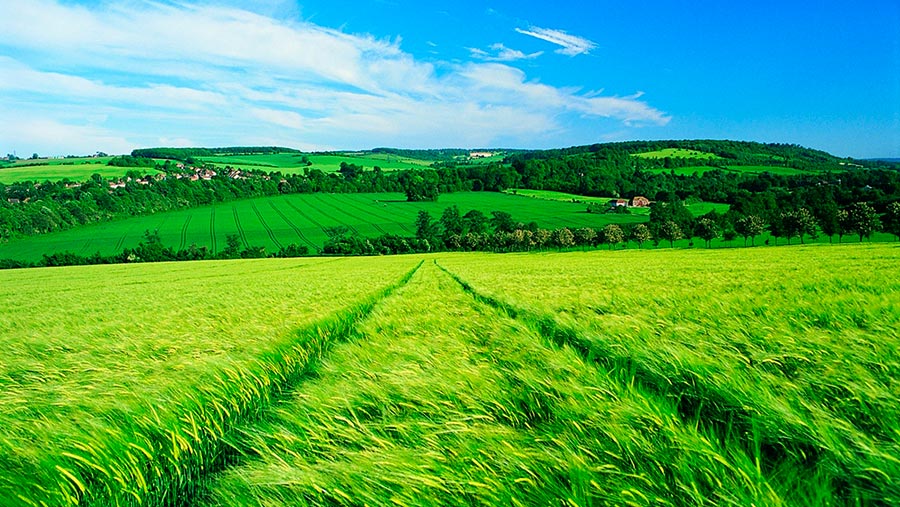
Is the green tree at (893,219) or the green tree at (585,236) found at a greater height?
the green tree at (893,219)

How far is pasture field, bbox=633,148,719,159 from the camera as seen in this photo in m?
162

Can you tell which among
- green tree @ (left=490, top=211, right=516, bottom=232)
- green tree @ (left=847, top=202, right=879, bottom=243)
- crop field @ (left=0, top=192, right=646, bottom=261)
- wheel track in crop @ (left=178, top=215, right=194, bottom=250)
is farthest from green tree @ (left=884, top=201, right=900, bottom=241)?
wheel track in crop @ (left=178, top=215, right=194, bottom=250)

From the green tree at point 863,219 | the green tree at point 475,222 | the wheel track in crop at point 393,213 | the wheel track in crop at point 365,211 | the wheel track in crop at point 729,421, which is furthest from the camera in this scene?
the wheel track in crop at point 393,213

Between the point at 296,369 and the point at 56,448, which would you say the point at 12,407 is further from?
the point at 296,369

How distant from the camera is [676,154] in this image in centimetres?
16762

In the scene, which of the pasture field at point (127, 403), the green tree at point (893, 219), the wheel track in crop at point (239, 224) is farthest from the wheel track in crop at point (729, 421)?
the wheel track in crop at point (239, 224)

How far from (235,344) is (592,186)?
14123 centimetres

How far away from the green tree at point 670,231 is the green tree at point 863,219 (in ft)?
75.8

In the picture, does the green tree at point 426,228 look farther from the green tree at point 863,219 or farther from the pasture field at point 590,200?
the green tree at point 863,219

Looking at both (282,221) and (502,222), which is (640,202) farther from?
(282,221)

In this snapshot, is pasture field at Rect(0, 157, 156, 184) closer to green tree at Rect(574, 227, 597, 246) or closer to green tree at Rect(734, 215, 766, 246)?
green tree at Rect(574, 227, 597, 246)

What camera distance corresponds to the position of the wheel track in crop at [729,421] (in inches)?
63.9

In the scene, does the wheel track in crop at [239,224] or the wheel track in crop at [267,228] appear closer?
the wheel track in crop at [267,228]

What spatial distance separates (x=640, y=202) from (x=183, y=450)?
130180 millimetres
